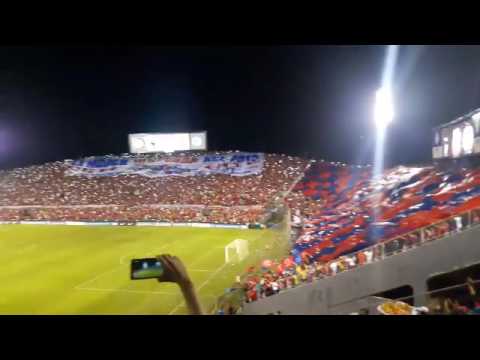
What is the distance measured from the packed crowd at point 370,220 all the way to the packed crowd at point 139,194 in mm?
1308

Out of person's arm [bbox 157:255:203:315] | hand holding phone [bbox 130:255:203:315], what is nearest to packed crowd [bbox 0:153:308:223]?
hand holding phone [bbox 130:255:203:315]

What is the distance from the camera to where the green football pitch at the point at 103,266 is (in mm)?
6957

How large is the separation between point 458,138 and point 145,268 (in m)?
4.64

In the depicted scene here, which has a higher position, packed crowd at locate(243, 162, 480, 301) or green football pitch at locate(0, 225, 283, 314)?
packed crowd at locate(243, 162, 480, 301)

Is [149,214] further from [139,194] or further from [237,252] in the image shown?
[237,252]

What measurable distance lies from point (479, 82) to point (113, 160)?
623cm

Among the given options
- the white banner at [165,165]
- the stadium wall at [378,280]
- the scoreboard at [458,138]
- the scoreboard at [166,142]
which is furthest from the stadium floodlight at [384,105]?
the white banner at [165,165]

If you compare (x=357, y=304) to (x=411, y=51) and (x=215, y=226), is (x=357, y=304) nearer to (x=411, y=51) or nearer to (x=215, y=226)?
(x=411, y=51)

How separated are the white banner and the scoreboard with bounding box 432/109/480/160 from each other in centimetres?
376

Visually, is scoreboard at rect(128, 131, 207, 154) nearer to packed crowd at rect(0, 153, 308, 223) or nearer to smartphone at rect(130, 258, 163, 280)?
packed crowd at rect(0, 153, 308, 223)

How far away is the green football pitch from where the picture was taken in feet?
22.8

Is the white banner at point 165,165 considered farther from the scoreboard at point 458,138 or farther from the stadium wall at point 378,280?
the stadium wall at point 378,280
